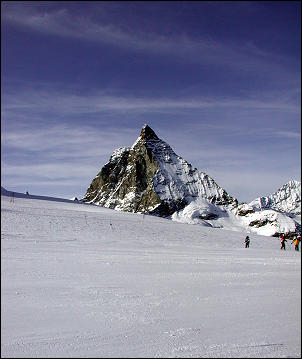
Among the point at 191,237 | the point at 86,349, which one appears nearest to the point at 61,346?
the point at 86,349

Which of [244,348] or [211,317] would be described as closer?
[244,348]

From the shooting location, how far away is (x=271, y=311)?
16.8 ft

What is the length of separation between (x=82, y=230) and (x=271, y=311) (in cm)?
1828

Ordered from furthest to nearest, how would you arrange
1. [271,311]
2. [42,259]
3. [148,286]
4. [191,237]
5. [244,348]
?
[191,237], [42,259], [148,286], [271,311], [244,348]

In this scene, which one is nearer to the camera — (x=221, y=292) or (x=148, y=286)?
(x=221, y=292)

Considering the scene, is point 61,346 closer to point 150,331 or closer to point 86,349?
point 86,349

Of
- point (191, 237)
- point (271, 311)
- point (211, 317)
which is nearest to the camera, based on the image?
point (211, 317)

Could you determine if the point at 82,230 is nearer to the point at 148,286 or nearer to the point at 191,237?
the point at 191,237

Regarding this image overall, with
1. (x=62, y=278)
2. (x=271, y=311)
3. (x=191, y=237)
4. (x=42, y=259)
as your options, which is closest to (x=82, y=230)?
(x=191, y=237)

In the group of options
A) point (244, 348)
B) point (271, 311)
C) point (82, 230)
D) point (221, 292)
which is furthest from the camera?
point (82, 230)

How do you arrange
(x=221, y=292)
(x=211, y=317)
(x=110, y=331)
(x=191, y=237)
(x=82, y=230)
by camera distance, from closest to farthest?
1. (x=110, y=331)
2. (x=211, y=317)
3. (x=221, y=292)
4. (x=82, y=230)
5. (x=191, y=237)

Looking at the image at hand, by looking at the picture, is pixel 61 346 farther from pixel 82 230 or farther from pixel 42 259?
pixel 82 230

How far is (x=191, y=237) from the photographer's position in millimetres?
26797

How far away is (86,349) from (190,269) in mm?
6761
